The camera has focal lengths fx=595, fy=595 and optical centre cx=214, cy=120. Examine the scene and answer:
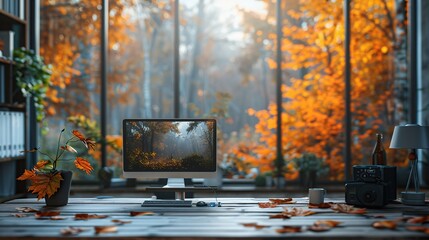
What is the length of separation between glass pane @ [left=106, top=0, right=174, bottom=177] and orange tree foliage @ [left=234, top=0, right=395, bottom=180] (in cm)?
99

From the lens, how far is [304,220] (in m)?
2.64

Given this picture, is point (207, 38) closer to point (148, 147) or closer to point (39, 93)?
point (39, 93)

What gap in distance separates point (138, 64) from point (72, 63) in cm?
70

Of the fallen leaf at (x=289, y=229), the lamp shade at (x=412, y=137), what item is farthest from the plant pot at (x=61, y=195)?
the lamp shade at (x=412, y=137)

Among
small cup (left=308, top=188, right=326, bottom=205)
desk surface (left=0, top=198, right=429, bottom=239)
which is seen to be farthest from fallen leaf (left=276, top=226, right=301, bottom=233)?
small cup (left=308, top=188, right=326, bottom=205)

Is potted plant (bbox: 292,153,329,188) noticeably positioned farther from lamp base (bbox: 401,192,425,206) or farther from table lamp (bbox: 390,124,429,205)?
lamp base (bbox: 401,192,425,206)

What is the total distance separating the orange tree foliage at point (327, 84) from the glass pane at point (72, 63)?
1668 millimetres

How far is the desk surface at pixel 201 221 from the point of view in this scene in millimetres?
2303

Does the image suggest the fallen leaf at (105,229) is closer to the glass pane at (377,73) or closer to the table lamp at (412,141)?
the table lamp at (412,141)

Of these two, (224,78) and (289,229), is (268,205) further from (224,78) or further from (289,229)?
(224,78)

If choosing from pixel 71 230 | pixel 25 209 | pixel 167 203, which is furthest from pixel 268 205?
pixel 25 209

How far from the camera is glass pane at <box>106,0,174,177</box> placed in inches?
251

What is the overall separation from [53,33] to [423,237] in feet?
16.3

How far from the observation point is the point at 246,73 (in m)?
6.41
